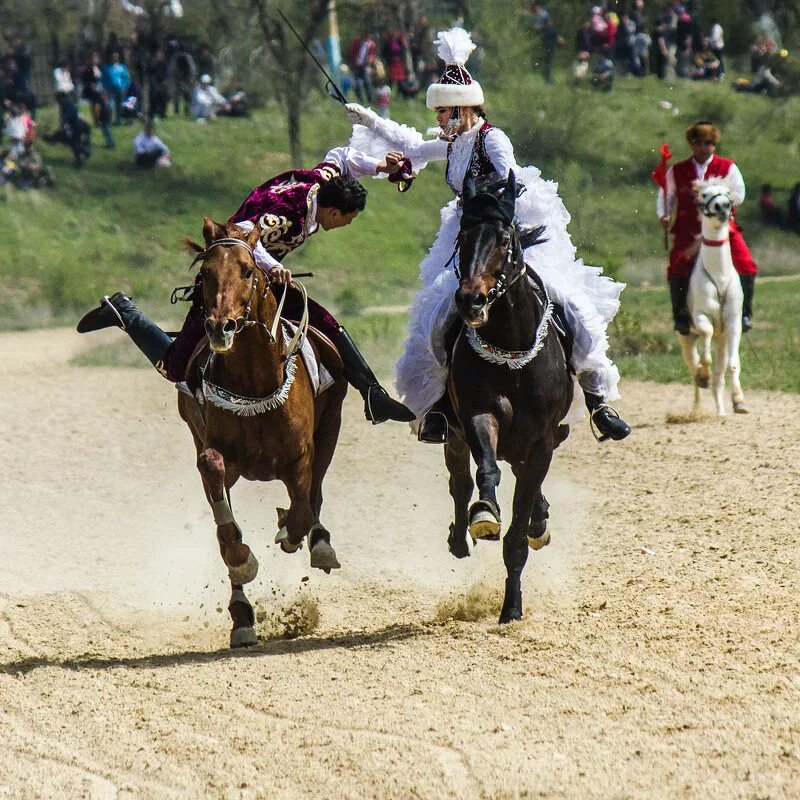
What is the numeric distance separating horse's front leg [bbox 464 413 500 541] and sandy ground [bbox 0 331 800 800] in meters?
0.65

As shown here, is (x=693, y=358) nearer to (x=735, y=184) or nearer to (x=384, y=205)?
(x=735, y=184)

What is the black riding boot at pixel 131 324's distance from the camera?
8.58 meters

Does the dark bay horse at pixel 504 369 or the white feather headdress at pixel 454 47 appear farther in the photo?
the white feather headdress at pixel 454 47

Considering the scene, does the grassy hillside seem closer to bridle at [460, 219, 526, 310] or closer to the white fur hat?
the white fur hat

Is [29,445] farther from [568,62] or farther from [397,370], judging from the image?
[568,62]

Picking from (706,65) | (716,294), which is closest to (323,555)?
(716,294)

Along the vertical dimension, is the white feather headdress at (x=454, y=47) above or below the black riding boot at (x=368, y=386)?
above

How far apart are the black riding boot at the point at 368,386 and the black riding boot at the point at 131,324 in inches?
47.2

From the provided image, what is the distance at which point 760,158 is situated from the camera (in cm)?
3231

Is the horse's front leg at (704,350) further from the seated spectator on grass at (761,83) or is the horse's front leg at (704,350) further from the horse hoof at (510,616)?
the seated spectator on grass at (761,83)

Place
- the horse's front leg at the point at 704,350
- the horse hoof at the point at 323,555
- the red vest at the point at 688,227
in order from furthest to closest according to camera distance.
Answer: the red vest at the point at 688,227 → the horse's front leg at the point at 704,350 → the horse hoof at the point at 323,555

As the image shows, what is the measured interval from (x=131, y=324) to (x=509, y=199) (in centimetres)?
292

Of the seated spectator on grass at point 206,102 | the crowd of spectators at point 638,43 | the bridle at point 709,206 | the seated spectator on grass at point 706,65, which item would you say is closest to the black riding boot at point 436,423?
the bridle at point 709,206

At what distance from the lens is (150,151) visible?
2825 cm
